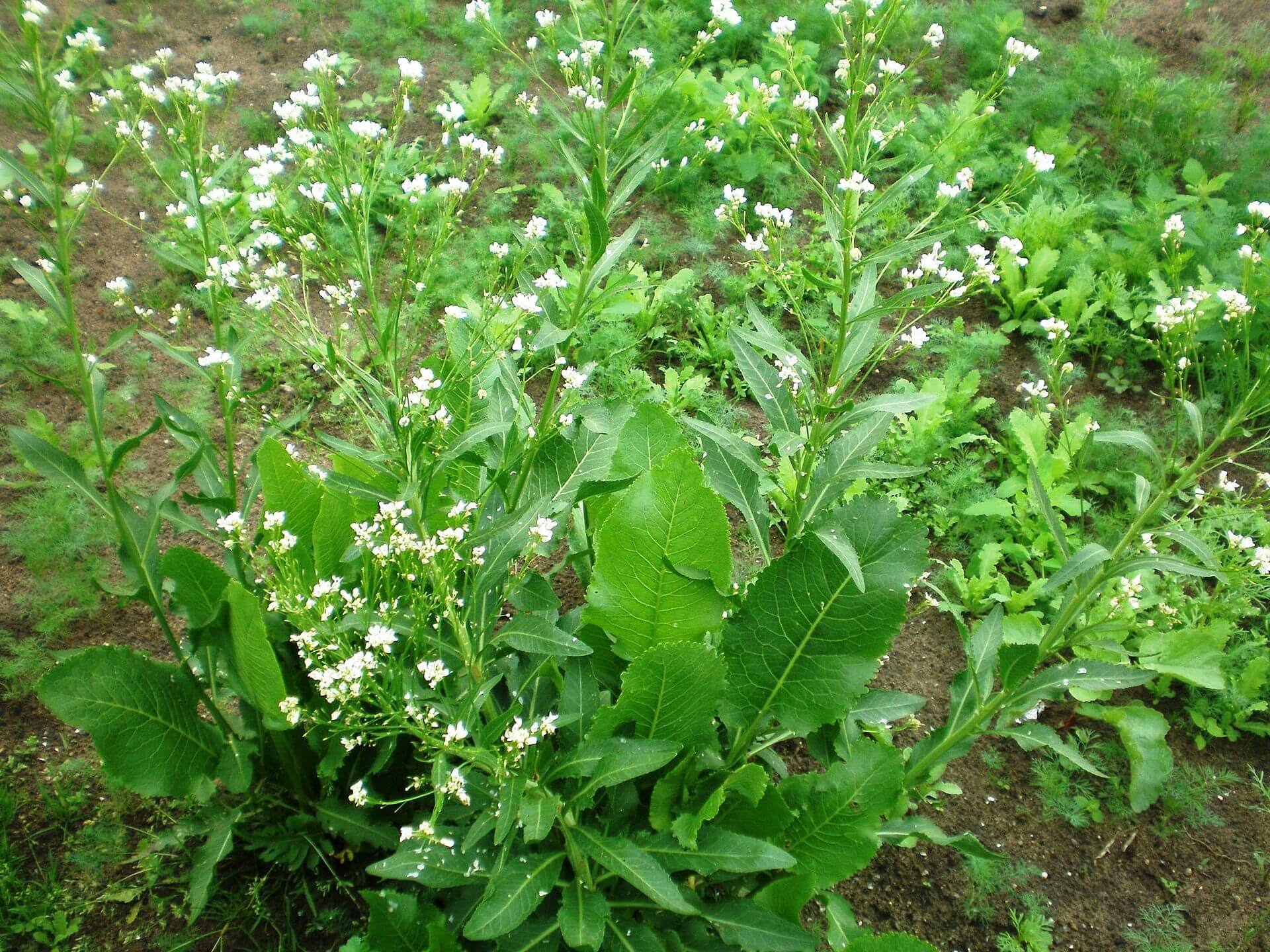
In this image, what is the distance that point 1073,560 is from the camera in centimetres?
202

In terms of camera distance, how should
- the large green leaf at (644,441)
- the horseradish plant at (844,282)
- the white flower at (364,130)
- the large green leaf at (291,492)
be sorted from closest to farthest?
the white flower at (364,130), the horseradish plant at (844,282), the large green leaf at (291,492), the large green leaf at (644,441)

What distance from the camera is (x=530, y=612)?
227 centimetres

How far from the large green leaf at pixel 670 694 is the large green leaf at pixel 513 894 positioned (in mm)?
310

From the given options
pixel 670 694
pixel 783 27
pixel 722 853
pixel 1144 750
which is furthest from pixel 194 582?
pixel 1144 750

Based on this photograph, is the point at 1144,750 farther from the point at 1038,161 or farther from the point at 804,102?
the point at 804,102

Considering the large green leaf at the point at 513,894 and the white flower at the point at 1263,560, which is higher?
the white flower at the point at 1263,560

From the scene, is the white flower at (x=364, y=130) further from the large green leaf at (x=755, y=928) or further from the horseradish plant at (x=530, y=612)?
the large green leaf at (x=755, y=928)

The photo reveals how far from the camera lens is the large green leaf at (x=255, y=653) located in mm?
2066

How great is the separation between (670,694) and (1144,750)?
5.52 feet

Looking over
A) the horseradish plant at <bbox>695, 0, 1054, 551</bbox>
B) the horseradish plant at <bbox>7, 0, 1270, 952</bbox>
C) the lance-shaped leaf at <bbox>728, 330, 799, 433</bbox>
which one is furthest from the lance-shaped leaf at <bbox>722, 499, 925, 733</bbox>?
the lance-shaped leaf at <bbox>728, 330, 799, 433</bbox>

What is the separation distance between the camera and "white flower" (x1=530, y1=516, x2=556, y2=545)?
1.84 metres

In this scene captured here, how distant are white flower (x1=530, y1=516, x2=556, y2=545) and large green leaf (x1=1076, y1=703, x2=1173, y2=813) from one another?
2039mm

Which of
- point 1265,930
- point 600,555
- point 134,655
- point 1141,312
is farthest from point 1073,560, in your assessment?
point 1141,312

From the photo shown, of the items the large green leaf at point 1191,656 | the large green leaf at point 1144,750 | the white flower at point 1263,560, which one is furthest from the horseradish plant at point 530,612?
the large green leaf at point 1191,656
